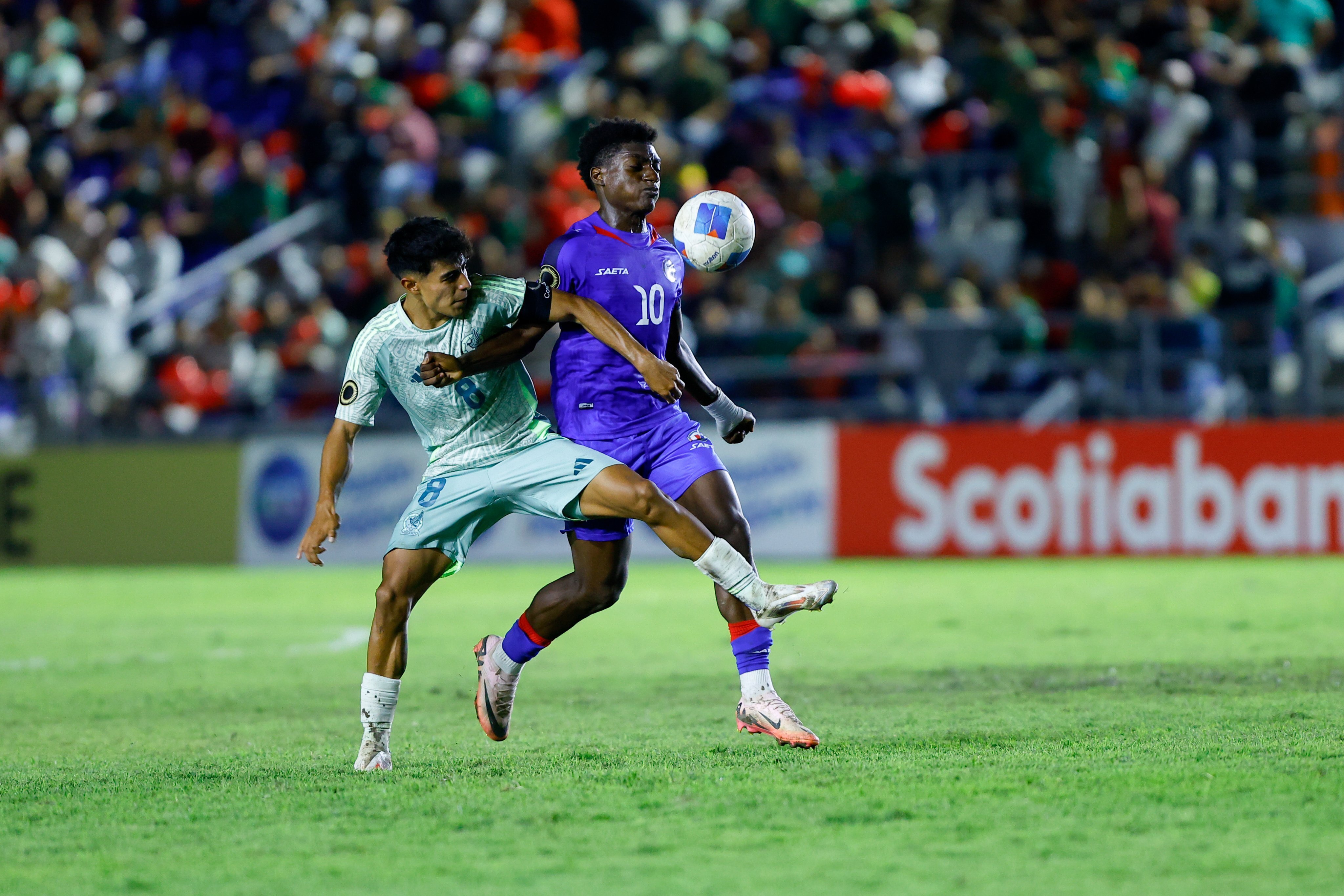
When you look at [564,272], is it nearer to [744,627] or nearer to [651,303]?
[651,303]

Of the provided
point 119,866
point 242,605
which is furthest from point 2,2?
point 119,866

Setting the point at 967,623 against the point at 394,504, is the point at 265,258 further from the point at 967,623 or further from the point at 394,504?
the point at 967,623

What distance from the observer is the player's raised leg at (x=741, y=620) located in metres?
5.97

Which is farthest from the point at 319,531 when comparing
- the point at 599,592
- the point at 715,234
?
the point at 715,234

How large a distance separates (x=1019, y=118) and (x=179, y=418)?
9195mm

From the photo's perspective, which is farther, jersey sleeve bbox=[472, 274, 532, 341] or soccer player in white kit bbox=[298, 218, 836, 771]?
jersey sleeve bbox=[472, 274, 532, 341]

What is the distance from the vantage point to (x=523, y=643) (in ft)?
20.6

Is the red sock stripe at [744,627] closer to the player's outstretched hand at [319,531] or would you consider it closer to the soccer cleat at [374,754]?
the soccer cleat at [374,754]

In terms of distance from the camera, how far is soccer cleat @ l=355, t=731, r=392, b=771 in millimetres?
5637

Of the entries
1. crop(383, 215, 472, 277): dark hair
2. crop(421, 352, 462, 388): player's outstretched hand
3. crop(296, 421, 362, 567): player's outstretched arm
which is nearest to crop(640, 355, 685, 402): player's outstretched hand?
crop(421, 352, 462, 388): player's outstretched hand

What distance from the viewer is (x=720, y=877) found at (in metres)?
3.89

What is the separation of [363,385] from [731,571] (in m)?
1.48

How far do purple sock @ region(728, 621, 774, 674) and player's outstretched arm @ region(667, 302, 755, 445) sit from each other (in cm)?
76

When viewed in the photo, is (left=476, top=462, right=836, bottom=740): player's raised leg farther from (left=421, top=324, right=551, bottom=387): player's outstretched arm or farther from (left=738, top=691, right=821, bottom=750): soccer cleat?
(left=421, top=324, right=551, bottom=387): player's outstretched arm
